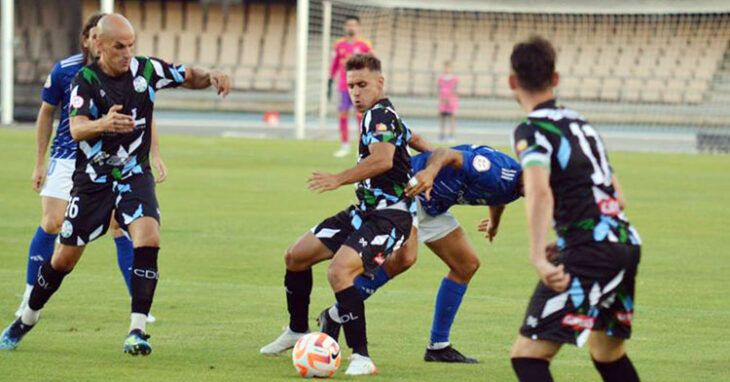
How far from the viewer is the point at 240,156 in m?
23.8

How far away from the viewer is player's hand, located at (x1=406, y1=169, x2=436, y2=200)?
6906mm

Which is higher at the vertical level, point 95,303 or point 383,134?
point 383,134

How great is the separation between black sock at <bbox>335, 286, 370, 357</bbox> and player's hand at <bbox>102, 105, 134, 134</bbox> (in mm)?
1550

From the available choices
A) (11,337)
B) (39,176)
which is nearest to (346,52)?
(39,176)

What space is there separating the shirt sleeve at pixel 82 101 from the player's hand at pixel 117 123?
0.99ft

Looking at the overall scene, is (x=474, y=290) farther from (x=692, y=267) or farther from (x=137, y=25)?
(x=137, y=25)

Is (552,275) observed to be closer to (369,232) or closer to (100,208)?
(369,232)

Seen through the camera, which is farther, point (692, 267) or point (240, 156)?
point (240, 156)

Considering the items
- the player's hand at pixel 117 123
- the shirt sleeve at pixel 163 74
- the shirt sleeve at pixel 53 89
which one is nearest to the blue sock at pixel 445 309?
the shirt sleeve at pixel 163 74

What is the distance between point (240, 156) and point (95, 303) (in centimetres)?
1421

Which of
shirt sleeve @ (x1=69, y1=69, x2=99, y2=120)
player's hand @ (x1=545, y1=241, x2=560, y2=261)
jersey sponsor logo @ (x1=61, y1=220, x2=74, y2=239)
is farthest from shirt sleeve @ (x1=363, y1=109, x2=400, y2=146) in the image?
player's hand @ (x1=545, y1=241, x2=560, y2=261)

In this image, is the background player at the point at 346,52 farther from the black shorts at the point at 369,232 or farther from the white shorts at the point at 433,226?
the black shorts at the point at 369,232

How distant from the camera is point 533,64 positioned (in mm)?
5344

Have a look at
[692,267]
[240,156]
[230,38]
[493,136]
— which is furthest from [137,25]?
[692,267]
